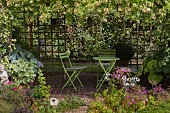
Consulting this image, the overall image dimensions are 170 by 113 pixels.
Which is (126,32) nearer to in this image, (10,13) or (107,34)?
(107,34)

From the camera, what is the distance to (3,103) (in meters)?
5.30

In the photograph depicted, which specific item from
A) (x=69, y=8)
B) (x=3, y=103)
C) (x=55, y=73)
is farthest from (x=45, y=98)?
(x=55, y=73)

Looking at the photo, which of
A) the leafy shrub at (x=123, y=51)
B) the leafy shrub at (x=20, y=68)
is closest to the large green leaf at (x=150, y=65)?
the leafy shrub at (x=123, y=51)

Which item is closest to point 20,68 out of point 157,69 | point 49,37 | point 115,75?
point 115,75

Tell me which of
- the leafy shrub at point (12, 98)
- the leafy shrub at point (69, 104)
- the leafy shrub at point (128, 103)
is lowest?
the leafy shrub at point (69, 104)

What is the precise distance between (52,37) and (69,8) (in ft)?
13.7

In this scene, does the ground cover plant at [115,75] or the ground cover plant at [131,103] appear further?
the ground cover plant at [115,75]

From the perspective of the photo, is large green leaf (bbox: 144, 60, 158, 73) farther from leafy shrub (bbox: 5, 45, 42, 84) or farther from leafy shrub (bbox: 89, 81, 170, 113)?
leafy shrub (bbox: 5, 45, 42, 84)

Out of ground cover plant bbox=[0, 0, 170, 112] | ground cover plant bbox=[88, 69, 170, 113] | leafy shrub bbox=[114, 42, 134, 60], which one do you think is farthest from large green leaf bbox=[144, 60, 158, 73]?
leafy shrub bbox=[114, 42, 134, 60]

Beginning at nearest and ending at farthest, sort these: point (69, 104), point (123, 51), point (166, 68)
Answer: point (69, 104) → point (166, 68) → point (123, 51)

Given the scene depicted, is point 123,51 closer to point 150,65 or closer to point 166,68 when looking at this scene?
point 150,65

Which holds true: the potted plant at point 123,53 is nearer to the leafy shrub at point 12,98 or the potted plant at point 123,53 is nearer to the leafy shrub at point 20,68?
the leafy shrub at point 20,68

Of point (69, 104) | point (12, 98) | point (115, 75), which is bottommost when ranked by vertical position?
point (69, 104)

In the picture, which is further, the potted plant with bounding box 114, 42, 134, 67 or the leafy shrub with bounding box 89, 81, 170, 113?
the potted plant with bounding box 114, 42, 134, 67
